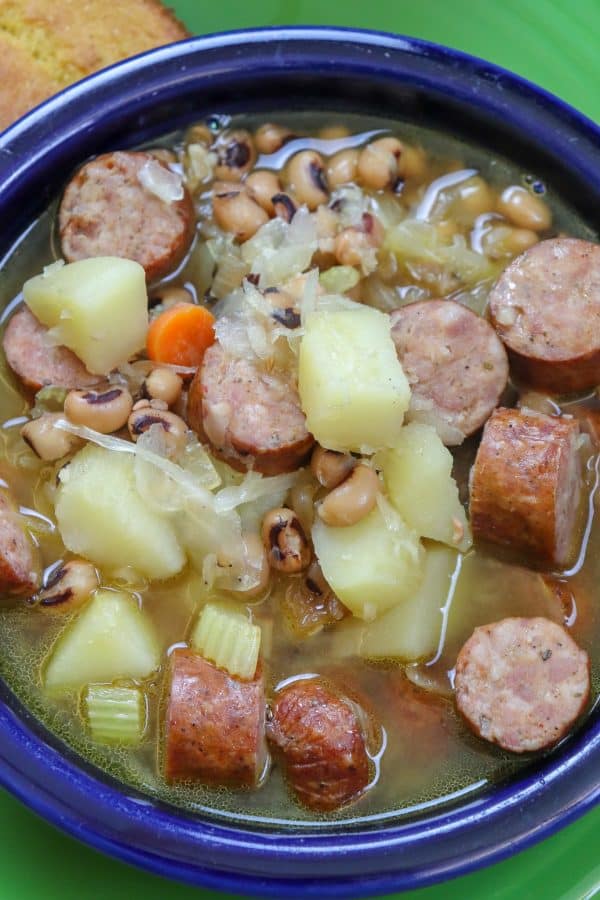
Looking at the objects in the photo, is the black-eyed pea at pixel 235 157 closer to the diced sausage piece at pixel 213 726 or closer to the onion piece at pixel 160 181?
the onion piece at pixel 160 181

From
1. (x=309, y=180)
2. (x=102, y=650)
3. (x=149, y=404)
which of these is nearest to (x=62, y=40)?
(x=309, y=180)

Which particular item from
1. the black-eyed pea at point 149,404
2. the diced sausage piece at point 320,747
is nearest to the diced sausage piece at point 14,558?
the black-eyed pea at point 149,404

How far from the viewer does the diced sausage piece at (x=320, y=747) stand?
281 cm

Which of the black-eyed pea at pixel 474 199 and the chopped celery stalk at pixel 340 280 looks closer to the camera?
the chopped celery stalk at pixel 340 280

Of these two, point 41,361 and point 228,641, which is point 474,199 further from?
point 228,641

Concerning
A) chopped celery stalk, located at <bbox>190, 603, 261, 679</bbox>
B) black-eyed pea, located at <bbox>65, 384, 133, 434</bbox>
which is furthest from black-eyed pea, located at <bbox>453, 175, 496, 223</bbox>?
chopped celery stalk, located at <bbox>190, 603, 261, 679</bbox>

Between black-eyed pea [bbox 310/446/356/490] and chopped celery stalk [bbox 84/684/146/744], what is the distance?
2.61 ft

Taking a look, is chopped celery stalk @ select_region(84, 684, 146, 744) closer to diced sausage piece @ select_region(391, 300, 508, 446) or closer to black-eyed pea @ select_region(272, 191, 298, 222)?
diced sausage piece @ select_region(391, 300, 508, 446)

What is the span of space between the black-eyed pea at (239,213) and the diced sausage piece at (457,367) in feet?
2.18

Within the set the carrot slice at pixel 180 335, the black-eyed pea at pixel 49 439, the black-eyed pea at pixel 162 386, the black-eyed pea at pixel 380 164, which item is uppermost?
the black-eyed pea at pixel 380 164

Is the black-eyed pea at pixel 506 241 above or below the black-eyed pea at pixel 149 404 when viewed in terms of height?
above

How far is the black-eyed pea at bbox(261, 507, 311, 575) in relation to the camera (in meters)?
3.01

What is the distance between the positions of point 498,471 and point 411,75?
4.62 feet

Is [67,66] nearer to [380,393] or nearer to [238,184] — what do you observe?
[238,184]
